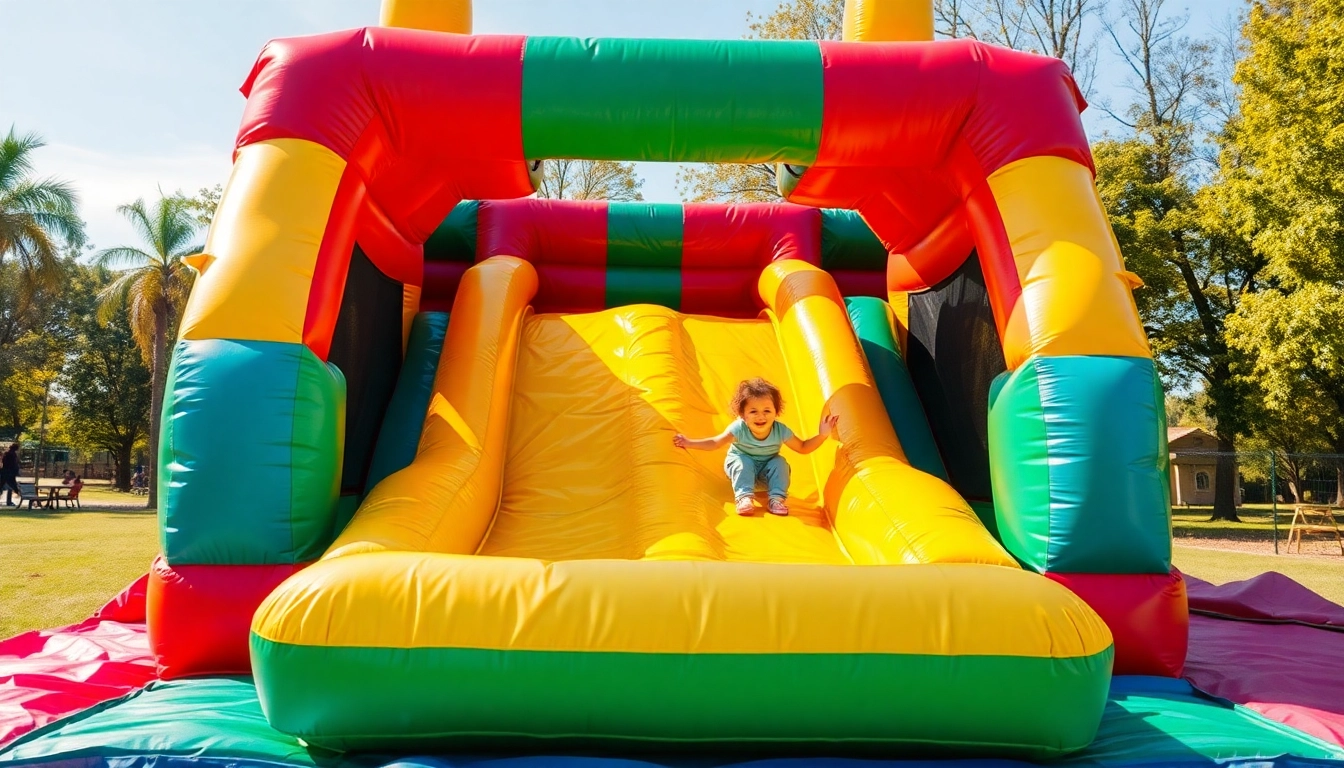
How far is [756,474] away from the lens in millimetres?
3426

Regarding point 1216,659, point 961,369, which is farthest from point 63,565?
point 1216,659

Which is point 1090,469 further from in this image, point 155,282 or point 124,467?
point 124,467

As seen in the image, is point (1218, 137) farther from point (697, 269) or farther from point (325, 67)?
point (325, 67)

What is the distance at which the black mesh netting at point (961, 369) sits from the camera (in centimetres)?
346

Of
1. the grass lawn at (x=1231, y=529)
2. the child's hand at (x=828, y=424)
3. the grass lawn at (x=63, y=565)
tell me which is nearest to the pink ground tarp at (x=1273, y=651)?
the child's hand at (x=828, y=424)

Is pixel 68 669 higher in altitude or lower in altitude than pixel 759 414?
lower

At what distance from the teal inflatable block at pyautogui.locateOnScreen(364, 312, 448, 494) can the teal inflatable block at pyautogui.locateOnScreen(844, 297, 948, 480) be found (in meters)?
2.04

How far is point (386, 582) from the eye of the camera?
6.63 feet

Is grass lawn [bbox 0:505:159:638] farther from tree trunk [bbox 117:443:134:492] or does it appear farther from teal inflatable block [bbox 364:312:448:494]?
tree trunk [bbox 117:443:134:492]

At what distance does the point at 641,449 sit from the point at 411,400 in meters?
1.04

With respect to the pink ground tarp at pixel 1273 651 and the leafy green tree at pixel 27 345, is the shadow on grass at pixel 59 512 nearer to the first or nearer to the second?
the leafy green tree at pixel 27 345

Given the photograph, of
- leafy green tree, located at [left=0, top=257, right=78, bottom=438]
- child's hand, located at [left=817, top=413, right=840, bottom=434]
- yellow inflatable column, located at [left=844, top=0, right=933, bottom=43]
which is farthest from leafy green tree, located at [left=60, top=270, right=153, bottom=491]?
child's hand, located at [left=817, top=413, right=840, bottom=434]

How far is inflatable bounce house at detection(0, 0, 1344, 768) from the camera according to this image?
76.9 inches

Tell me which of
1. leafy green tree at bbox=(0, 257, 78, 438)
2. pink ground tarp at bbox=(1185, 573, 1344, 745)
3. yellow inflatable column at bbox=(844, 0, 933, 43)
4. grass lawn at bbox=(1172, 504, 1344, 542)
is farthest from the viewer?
leafy green tree at bbox=(0, 257, 78, 438)
